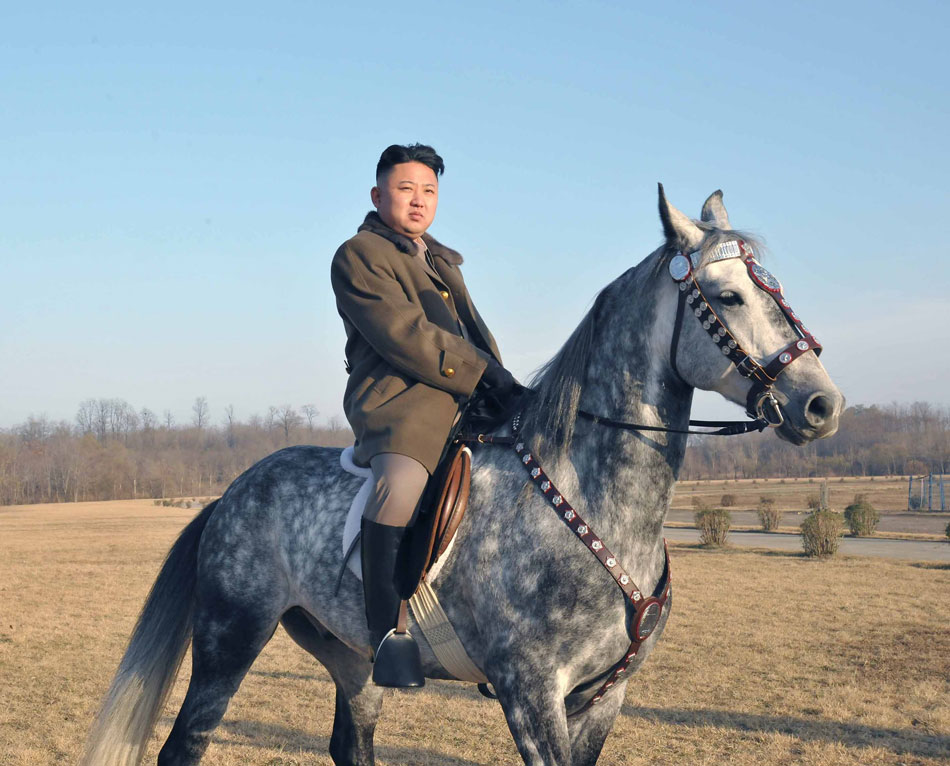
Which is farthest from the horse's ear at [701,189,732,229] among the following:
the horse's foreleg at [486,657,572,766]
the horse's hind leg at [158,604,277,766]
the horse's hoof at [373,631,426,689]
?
the horse's hind leg at [158,604,277,766]

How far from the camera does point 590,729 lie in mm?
3281

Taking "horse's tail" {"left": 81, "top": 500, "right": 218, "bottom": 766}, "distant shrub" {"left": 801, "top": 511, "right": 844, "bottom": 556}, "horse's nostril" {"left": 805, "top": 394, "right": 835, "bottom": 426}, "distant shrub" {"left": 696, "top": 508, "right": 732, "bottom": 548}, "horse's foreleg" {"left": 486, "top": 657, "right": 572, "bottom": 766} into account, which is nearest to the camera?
"horse's nostril" {"left": 805, "top": 394, "right": 835, "bottom": 426}

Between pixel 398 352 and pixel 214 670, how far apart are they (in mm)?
2028

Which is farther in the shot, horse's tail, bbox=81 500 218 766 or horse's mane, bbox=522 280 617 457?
horse's tail, bbox=81 500 218 766

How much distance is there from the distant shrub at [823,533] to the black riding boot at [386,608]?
1924cm

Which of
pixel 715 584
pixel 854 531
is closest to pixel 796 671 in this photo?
pixel 715 584

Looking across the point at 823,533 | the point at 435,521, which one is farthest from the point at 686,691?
the point at 823,533

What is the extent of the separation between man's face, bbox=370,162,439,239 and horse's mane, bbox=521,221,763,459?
0.92m

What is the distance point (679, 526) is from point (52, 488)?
256 feet

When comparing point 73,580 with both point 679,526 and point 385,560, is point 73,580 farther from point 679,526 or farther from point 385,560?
point 679,526

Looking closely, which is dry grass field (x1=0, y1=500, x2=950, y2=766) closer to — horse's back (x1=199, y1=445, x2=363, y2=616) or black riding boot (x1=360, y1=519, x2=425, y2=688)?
horse's back (x1=199, y1=445, x2=363, y2=616)

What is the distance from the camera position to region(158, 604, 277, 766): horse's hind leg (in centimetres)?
397

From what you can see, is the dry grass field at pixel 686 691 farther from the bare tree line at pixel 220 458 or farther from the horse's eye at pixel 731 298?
the bare tree line at pixel 220 458

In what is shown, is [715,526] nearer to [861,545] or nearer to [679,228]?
[861,545]
